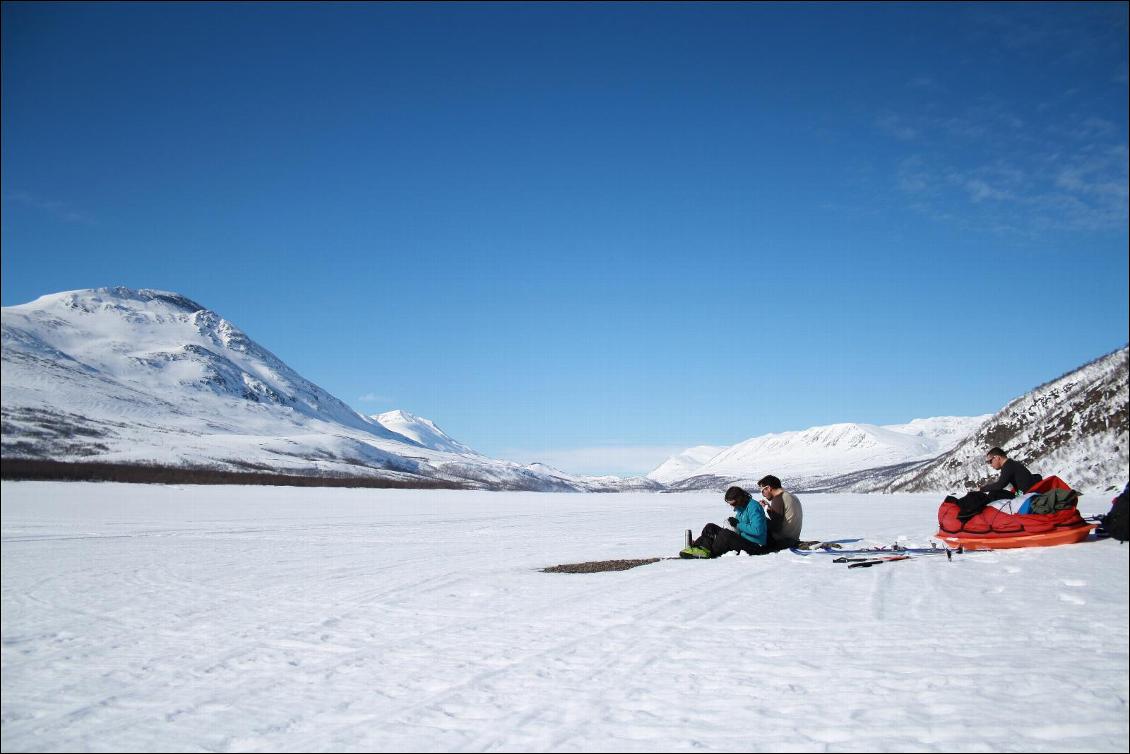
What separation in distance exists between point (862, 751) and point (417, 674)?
3928 mm

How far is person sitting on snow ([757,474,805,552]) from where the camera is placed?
539 inches

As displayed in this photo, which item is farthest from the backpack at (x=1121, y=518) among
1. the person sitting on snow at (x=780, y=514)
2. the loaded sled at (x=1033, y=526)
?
the person sitting on snow at (x=780, y=514)

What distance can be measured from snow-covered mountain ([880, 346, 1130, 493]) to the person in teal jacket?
29511 mm

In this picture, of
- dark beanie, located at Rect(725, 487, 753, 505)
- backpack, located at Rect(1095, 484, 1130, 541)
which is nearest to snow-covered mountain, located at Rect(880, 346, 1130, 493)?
backpack, located at Rect(1095, 484, 1130, 541)

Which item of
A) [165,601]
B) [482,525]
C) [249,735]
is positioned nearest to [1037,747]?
[249,735]

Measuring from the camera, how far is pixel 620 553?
52.2ft

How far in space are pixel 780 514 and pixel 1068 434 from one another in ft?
219

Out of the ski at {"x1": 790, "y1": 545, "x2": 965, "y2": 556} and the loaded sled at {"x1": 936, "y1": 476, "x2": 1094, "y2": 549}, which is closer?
the loaded sled at {"x1": 936, "y1": 476, "x2": 1094, "y2": 549}

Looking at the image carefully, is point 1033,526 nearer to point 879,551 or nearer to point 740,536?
point 879,551

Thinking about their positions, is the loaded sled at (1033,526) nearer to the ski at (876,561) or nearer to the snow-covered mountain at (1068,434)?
the ski at (876,561)

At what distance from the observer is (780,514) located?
13.7m

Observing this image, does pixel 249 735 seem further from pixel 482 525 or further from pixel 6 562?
pixel 482 525

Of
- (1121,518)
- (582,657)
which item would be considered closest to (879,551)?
(1121,518)

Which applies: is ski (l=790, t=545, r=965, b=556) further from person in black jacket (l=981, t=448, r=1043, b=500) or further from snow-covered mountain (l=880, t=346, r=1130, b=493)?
snow-covered mountain (l=880, t=346, r=1130, b=493)
